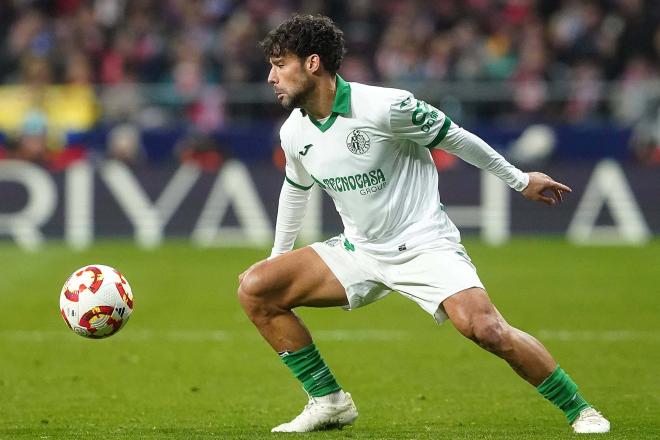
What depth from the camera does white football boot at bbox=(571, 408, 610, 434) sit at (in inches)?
254

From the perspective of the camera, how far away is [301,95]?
6.63m

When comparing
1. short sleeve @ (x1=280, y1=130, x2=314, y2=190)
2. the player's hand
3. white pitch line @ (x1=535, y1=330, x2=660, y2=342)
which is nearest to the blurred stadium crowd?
white pitch line @ (x1=535, y1=330, x2=660, y2=342)

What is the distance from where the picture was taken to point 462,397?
320 inches

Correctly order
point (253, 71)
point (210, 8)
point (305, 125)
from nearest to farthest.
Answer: point (305, 125) < point (253, 71) < point (210, 8)

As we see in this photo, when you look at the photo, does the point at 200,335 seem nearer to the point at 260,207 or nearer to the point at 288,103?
the point at 288,103

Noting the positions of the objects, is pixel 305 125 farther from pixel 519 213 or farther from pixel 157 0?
pixel 157 0

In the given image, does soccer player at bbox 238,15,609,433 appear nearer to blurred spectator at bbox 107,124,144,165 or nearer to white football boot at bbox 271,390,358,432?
white football boot at bbox 271,390,358,432

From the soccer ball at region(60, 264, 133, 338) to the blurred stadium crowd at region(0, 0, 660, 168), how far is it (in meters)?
10.9

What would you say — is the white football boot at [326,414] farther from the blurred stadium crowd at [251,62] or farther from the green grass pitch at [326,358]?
the blurred stadium crowd at [251,62]

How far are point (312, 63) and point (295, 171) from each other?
62cm

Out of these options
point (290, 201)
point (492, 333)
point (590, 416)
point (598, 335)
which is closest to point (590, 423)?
point (590, 416)

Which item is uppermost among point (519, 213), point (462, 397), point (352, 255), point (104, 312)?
point (352, 255)

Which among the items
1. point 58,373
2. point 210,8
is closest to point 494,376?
point 58,373

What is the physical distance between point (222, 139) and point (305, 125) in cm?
1205
